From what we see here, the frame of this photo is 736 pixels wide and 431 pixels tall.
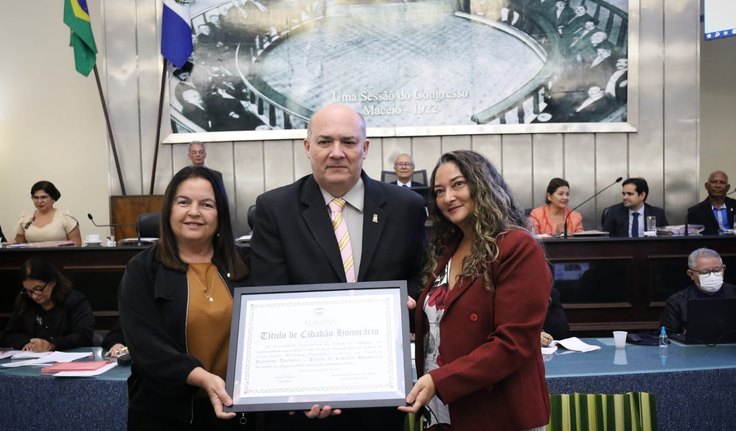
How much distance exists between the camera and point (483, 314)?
5.28ft

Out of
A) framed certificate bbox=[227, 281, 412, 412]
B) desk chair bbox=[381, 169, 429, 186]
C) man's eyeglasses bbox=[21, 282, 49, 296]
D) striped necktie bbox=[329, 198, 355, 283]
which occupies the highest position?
desk chair bbox=[381, 169, 429, 186]

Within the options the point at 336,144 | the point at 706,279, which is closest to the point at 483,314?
the point at 336,144

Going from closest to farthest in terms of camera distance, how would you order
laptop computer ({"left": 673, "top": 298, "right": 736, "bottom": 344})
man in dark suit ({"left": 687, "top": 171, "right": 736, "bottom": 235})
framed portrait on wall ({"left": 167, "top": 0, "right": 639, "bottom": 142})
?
laptop computer ({"left": 673, "top": 298, "right": 736, "bottom": 344}), man in dark suit ({"left": 687, "top": 171, "right": 736, "bottom": 235}), framed portrait on wall ({"left": 167, "top": 0, "right": 639, "bottom": 142})

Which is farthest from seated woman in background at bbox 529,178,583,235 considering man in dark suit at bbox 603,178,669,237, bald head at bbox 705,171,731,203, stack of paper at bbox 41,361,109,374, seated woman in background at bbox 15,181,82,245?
seated woman in background at bbox 15,181,82,245

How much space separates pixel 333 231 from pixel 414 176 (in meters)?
5.30

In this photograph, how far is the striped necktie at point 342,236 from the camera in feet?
5.83

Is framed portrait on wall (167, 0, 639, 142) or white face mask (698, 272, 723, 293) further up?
framed portrait on wall (167, 0, 639, 142)

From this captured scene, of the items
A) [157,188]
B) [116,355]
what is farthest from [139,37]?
[116,355]

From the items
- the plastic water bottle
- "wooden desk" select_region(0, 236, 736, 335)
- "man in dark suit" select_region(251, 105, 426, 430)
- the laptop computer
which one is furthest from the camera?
"wooden desk" select_region(0, 236, 736, 335)

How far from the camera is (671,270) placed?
17.4 ft

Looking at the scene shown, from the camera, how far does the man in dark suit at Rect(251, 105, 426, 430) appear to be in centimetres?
175

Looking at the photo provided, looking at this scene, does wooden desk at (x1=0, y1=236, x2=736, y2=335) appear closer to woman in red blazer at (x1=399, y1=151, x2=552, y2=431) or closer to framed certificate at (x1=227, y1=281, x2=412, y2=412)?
woman in red blazer at (x1=399, y1=151, x2=552, y2=431)

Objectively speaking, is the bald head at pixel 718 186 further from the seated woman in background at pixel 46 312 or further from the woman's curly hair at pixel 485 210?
the seated woman in background at pixel 46 312

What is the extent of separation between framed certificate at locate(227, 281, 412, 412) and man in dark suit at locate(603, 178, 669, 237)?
5121 millimetres
